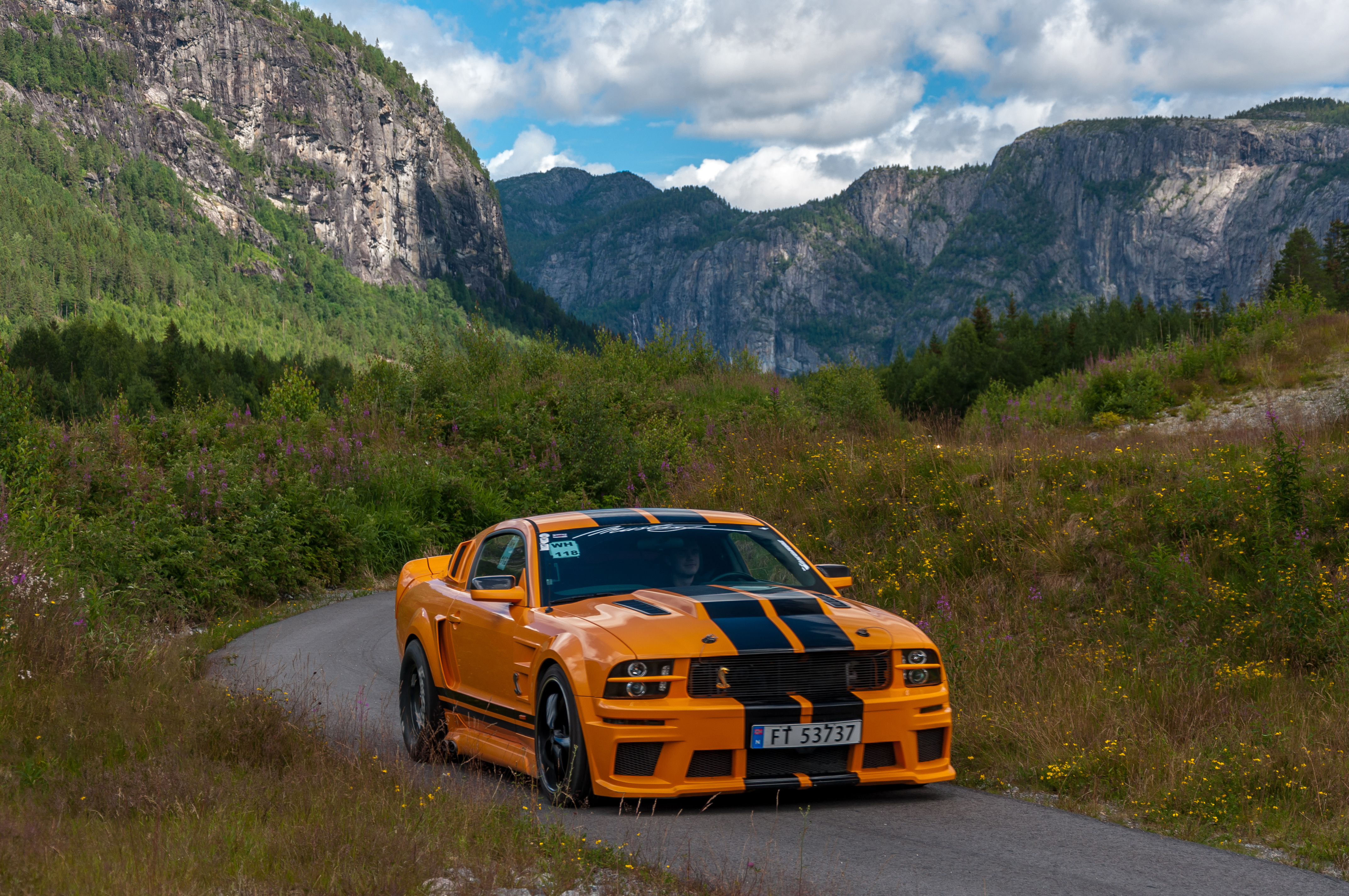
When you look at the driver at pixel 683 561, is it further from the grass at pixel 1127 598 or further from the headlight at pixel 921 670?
the grass at pixel 1127 598

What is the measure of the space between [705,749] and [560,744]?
34.5 inches

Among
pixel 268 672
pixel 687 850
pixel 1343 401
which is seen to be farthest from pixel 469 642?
pixel 1343 401

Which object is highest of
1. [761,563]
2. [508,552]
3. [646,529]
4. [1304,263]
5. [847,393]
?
[1304,263]

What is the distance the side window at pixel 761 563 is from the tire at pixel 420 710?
2232mm

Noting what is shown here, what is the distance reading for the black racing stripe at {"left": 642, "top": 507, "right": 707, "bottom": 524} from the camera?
7418 millimetres

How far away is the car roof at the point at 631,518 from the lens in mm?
7352

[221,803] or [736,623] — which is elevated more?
[736,623]

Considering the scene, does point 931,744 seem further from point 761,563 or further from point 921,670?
point 761,563

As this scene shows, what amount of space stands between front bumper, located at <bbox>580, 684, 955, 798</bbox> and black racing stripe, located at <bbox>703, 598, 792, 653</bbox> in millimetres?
276

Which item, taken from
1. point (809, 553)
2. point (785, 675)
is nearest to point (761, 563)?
point (785, 675)

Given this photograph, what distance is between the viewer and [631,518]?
7.41 meters

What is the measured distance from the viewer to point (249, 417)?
983 inches

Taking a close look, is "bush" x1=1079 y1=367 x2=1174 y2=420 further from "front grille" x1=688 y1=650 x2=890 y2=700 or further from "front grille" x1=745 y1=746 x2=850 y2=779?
"front grille" x1=745 y1=746 x2=850 y2=779

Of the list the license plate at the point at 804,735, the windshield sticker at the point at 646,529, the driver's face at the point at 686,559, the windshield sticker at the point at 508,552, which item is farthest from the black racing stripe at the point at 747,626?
the windshield sticker at the point at 508,552
